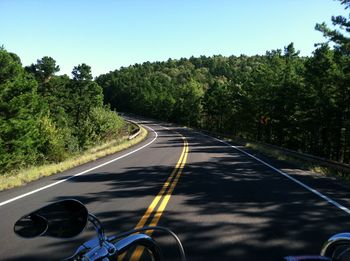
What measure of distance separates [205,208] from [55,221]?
653 centimetres

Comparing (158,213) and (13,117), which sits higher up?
(13,117)

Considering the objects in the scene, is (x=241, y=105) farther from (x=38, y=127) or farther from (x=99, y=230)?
(x=99, y=230)

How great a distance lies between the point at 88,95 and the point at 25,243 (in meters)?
79.9

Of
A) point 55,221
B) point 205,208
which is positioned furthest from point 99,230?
point 205,208

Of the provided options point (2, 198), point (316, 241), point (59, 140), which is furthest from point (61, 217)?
point (59, 140)

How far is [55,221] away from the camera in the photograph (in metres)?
2.75

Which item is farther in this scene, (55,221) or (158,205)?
(158,205)

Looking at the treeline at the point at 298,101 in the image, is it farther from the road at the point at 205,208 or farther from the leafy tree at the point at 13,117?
the leafy tree at the point at 13,117

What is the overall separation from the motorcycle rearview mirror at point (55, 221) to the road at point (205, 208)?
10.2 ft

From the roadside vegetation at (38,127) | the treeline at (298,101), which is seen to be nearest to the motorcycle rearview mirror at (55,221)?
the roadside vegetation at (38,127)

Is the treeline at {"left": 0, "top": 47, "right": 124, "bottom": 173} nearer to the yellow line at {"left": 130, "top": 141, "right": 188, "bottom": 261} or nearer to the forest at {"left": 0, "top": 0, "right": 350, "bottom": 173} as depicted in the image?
the forest at {"left": 0, "top": 0, "right": 350, "bottom": 173}

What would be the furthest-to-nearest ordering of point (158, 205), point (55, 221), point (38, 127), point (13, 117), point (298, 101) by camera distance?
point (38, 127) < point (298, 101) < point (13, 117) < point (158, 205) < point (55, 221)

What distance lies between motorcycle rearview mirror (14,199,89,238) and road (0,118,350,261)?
3.10 metres

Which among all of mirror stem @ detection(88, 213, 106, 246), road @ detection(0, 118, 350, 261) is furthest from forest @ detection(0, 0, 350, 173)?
mirror stem @ detection(88, 213, 106, 246)
